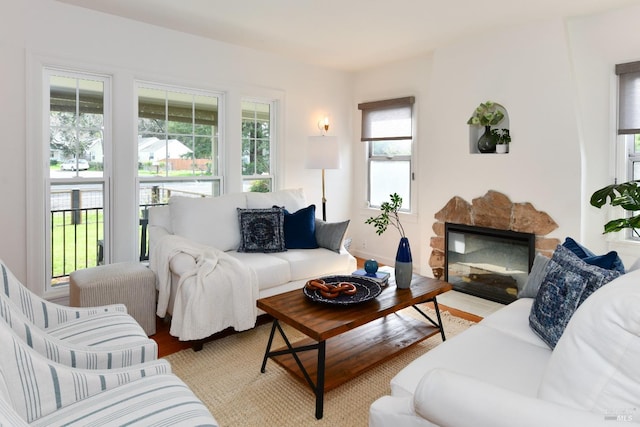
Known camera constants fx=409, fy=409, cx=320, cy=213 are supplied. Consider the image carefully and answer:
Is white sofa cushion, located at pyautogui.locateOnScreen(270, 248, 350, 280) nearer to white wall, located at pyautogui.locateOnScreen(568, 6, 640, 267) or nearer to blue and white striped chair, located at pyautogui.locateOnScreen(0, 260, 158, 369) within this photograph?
blue and white striped chair, located at pyautogui.locateOnScreen(0, 260, 158, 369)

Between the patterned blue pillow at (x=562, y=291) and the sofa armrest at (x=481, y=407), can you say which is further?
the patterned blue pillow at (x=562, y=291)

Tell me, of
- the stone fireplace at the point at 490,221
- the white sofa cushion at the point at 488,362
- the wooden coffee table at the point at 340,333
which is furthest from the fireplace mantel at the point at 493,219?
the white sofa cushion at the point at 488,362

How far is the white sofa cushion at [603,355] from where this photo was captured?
94 centimetres

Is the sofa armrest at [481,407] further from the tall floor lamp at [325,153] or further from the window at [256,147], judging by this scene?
the window at [256,147]

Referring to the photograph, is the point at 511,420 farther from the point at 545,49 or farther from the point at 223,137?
the point at 223,137

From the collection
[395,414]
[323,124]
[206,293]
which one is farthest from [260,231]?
[395,414]

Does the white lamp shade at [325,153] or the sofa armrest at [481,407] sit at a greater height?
the white lamp shade at [325,153]

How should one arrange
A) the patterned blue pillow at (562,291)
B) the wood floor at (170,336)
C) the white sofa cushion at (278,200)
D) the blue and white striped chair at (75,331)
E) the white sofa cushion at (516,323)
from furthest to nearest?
the white sofa cushion at (278,200) < the wood floor at (170,336) < the white sofa cushion at (516,323) < the patterned blue pillow at (562,291) < the blue and white striped chair at (75,331)

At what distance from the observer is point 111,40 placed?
3.61 metres

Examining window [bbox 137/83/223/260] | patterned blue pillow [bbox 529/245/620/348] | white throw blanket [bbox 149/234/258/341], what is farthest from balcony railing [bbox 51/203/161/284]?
patterned blue pillow [bbox 529/245/620/348]

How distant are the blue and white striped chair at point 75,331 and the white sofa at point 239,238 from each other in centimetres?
101

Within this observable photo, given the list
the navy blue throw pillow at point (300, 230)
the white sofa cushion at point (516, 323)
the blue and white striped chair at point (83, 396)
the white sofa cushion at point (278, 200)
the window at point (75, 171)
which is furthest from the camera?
the white sofa cushion at point (278, 200)

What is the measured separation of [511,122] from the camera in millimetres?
3842

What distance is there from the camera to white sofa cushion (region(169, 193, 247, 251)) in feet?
11.4
